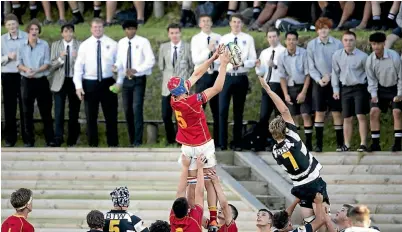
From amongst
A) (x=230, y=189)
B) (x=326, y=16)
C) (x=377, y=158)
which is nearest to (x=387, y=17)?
(x=326, y=16)

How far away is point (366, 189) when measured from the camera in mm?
22422

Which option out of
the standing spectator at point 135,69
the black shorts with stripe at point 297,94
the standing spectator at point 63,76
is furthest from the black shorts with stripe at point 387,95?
the standing spectator at point 63,76

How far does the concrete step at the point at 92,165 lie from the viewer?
2323 cm

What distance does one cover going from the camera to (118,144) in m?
24.8

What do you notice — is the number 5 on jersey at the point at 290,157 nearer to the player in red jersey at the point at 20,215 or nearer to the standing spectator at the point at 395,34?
the player in red jersey at the point at 20,215

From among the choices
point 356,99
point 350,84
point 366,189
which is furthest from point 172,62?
point 366,189

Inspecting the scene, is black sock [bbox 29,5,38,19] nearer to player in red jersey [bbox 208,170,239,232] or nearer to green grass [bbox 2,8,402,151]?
green grass [bbox 2,8,402,151]

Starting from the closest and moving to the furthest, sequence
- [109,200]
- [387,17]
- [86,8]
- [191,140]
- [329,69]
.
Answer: [191,140], [109,200], [329,69], [387,17], [86,8]

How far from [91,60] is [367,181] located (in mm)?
4866

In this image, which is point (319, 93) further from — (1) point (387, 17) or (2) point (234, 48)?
(2) point (234, 48)

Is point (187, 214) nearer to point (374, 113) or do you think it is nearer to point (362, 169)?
point (362, 169)

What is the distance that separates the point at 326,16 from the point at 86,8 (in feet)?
16.2

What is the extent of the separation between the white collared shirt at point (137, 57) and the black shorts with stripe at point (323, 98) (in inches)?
105

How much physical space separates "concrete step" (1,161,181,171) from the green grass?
3.94 ft
